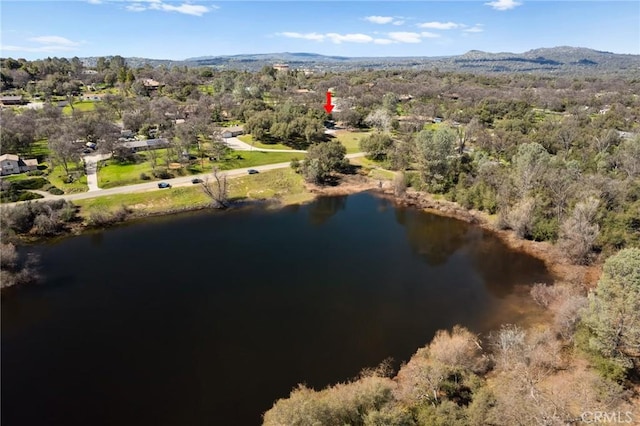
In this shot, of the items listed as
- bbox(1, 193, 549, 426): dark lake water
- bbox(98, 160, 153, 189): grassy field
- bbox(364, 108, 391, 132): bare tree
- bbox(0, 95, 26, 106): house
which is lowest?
bbox(1, 193, 549, 426): dark lake water

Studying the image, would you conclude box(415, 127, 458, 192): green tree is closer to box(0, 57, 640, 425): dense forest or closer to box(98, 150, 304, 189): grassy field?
box(0, 57, 640, 425): dense forest

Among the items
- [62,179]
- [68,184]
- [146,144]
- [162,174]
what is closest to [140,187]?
[162,174]

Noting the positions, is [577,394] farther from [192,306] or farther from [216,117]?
[216,117]

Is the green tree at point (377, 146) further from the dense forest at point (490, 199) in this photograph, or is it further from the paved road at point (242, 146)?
the paved road at point (242, 146)

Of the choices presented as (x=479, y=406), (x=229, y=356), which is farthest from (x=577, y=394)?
(x=229, y=356)

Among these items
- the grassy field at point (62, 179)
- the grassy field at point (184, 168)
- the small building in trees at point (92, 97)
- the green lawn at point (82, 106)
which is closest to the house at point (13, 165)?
the grassy field at point (62, 179)

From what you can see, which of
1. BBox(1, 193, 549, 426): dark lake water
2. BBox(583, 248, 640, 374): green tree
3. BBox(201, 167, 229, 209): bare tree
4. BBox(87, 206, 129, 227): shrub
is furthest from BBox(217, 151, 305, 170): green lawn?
BBox(583, 248, 640, 374): green tree

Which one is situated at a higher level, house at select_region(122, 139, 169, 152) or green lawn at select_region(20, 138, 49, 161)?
house at select_region(122, 139, 169, 152)
